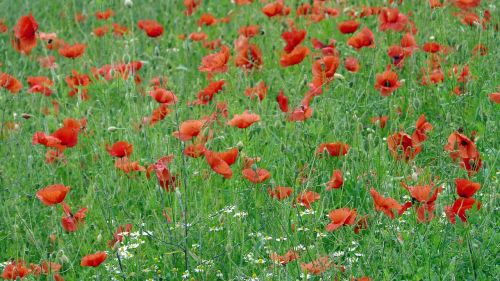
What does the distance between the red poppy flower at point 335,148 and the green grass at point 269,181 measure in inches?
2.0

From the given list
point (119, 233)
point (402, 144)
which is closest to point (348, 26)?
point (402, 144)

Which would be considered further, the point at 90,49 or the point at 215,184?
the point at 90,49

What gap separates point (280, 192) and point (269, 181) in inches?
20.0

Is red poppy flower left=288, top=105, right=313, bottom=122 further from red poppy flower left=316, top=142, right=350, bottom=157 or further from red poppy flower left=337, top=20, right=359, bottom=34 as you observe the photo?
red poppy flower left=337, top=20, right=359, bottom=34

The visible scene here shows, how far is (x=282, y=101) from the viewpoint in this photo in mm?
3625

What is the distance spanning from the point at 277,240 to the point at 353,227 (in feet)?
0.75

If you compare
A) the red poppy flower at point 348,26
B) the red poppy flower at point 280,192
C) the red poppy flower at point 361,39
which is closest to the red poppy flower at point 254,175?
the red poppy flower at point 280,192

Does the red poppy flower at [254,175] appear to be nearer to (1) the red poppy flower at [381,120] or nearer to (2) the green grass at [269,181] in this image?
(2) the green grass at [269,181]

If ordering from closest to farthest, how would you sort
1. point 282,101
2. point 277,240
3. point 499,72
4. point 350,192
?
point 277,240, point 350,192, point 282,101, point 499,72

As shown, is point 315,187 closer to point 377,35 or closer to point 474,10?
point 377,35

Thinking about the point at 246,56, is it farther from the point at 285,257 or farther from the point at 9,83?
the point at 285,257

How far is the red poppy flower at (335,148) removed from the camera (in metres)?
3.15

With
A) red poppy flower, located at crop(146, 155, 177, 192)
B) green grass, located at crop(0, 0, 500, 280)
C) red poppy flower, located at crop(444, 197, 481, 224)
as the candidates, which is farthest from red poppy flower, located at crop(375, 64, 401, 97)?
red poppy flower, located at crop(444, 197, 481, 224)

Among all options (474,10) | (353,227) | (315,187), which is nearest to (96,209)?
(315,187)
